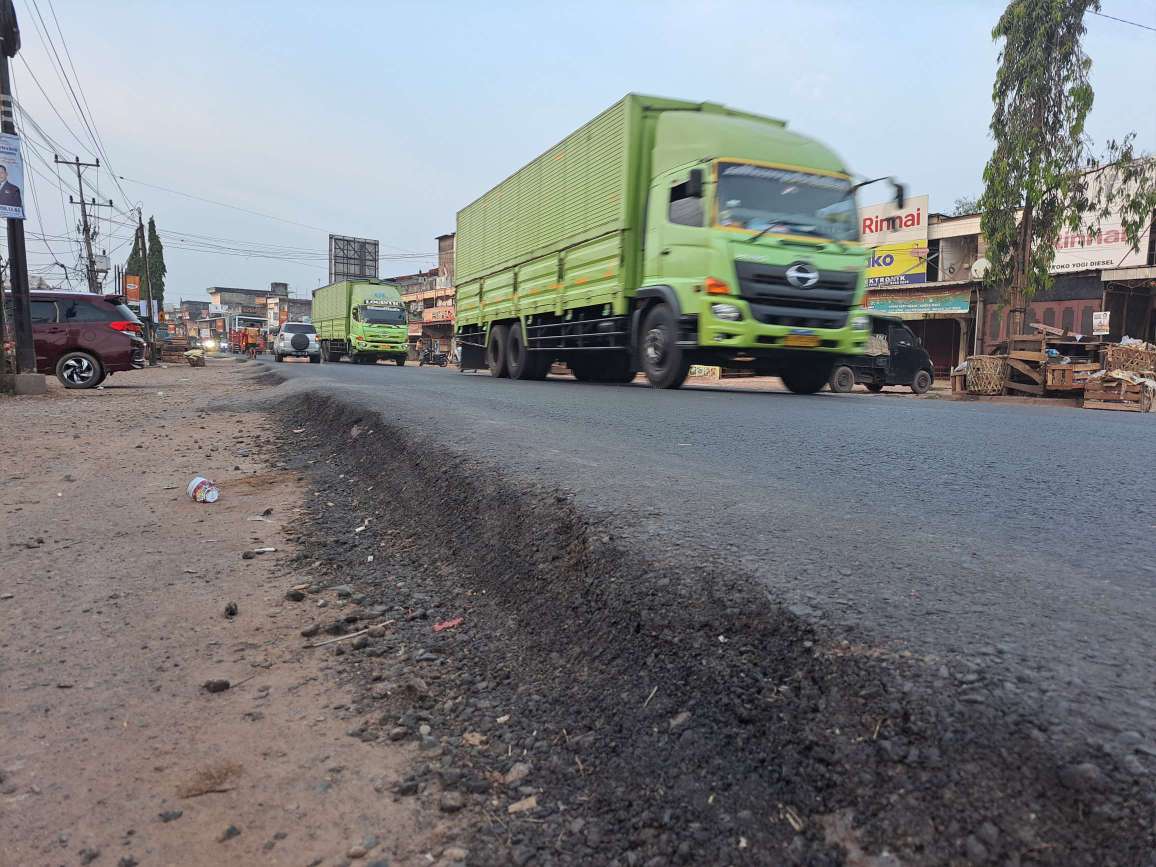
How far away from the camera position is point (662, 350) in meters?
9.60

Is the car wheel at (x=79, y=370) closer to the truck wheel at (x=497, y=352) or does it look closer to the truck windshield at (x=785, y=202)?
the truck wheel at (x=497, y=352)

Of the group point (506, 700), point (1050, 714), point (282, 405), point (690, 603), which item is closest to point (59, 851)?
point (506, 700)

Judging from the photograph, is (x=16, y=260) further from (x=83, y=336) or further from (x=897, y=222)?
(x=897, y=222)

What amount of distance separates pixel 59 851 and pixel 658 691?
1100mm

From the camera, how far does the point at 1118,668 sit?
4.39 ft

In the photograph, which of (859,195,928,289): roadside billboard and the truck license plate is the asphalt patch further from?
(859,195,928,289): roadside billboard

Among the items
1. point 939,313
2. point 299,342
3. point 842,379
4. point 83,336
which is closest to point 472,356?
point 83,336

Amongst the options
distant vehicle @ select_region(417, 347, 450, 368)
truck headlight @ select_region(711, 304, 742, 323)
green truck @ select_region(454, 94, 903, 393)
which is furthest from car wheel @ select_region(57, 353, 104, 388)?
Answer: distant vehicle @ select_region(417, 347, 450, 368)

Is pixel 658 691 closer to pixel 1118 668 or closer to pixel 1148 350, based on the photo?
pixel 1118 668

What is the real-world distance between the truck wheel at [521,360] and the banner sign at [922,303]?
44.9 ft

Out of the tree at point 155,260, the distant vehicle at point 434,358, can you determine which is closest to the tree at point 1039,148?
the distant vehicle at point 434,358

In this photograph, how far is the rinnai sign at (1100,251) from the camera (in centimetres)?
1912

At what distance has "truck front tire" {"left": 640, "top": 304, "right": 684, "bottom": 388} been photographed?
9.29 metres

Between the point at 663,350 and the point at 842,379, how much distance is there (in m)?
7.50
